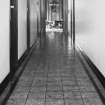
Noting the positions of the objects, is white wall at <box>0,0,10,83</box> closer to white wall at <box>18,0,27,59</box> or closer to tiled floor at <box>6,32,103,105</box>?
tiled floor at <box>6,32,103,105</box>

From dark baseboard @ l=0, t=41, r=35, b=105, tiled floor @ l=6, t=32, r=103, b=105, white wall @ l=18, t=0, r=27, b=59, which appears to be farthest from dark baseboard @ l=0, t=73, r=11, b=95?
white wall @ l=18, t=0, r=27, b=59

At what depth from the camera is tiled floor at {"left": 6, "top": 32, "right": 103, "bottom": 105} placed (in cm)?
401

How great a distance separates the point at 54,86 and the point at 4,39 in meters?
1.31

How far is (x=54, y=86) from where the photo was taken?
483cm

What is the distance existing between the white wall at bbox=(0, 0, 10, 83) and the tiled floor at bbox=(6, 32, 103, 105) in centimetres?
41

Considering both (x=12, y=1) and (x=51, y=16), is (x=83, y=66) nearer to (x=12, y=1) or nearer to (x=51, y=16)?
(x=12, y=1)

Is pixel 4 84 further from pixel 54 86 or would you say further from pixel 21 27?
pixel 21 27

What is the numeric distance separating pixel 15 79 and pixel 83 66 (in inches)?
81.4

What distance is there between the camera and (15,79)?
5262 mm

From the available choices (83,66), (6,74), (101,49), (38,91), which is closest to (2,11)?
(6,74)

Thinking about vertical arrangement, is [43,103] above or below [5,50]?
below

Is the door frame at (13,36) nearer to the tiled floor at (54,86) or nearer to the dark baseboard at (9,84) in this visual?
the dark baseboard at (9,84)

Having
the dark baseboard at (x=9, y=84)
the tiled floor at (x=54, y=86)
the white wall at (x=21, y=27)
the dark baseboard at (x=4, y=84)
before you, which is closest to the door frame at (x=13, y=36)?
the dark baseboard at (x=9, y=84)

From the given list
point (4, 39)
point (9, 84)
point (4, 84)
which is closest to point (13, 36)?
point (4, 39)
